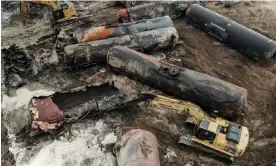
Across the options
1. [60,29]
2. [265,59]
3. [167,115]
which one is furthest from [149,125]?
[60,29]

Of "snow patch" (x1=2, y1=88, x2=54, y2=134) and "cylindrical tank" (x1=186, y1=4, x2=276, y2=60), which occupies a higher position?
"cylindrical tank" (x1=186, y1=4, x2=276, y2=60)

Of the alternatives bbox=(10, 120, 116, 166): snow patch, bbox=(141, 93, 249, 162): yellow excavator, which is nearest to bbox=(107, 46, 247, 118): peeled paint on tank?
bbox=(141, 93, 249, 162): yellow excavator

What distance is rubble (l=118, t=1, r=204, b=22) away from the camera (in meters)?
12.7

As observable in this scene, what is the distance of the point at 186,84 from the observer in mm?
8820

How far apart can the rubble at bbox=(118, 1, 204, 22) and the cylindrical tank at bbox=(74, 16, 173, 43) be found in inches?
40.0

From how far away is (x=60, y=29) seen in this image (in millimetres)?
12648

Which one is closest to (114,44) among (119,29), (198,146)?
(119,29)

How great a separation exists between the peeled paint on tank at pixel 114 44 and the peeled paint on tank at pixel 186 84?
862mm

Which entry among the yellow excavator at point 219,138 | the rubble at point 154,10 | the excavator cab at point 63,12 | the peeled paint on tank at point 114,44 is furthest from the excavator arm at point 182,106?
the excavator cab at point 63,12

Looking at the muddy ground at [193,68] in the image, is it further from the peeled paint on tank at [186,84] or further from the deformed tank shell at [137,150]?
the deformed tank shell at [137,150]

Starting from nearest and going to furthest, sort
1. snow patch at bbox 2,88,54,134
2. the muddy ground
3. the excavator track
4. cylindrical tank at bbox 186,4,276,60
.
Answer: the excavator track
the muddy ground
snow patch at bbox 2,88,54,134
cylindrical tank at bbox 186,4,276,60

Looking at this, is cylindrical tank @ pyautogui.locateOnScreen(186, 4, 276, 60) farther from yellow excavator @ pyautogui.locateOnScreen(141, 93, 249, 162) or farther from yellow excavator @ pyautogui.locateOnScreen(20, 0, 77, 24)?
yellow excavator @ pyautogui.locateOnScreen(20, 0, 77, 24)

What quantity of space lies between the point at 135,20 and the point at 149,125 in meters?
5.41

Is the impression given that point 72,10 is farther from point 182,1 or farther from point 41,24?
point 182,1
